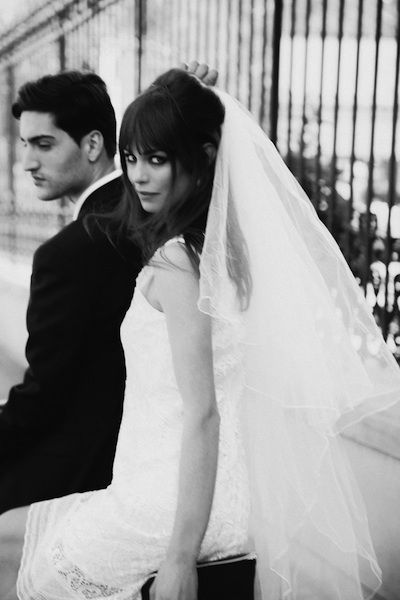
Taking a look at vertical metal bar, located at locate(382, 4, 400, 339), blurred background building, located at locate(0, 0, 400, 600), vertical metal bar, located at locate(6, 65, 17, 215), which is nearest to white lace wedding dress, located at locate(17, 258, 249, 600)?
blurred background building, located at locate(0, 0, 400, 600)

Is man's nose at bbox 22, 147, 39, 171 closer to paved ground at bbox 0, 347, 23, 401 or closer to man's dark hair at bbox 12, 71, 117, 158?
man's dark hair at bbox 12, 71, 117, 158

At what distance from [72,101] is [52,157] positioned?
18 cm

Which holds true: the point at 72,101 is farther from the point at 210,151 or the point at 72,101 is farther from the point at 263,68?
the point at 263,68

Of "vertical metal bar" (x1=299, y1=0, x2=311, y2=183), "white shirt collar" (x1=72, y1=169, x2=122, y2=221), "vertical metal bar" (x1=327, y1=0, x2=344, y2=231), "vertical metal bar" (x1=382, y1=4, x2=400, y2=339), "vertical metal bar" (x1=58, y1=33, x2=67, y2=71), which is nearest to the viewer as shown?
"white shirt collar" (x1=72, y1=169, x2=122, y2=221)

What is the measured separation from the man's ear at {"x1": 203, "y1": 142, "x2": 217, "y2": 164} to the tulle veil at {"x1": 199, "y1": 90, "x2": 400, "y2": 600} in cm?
3

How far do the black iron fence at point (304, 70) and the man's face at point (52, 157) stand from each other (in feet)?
4.41

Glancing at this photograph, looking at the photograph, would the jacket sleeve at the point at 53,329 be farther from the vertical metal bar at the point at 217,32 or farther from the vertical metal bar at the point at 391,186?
the vertical metal bar at the point at 217,32

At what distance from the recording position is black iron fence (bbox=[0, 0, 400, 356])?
3521mm

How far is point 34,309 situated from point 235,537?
0.75 metres

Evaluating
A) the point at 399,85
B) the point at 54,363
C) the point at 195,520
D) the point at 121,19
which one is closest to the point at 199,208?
the point at 54,363

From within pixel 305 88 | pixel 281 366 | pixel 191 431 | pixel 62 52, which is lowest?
pixel 191 431

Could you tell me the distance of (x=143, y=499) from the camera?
6.22 feet

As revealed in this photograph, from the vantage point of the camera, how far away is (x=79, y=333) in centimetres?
211

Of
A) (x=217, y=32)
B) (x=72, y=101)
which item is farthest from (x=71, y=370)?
(x=217, y=32)
